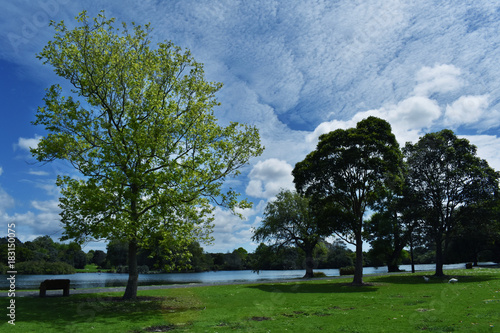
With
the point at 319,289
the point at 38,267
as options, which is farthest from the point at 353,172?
the point at 38,267

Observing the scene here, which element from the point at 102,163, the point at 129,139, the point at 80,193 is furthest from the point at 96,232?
the point at 129,139

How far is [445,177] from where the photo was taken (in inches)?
1535

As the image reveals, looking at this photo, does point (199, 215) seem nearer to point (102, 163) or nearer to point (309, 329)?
point (102, 163)

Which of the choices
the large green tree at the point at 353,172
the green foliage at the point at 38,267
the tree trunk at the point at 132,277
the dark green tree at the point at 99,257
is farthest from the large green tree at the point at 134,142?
the dark green tree at the point at 99,257

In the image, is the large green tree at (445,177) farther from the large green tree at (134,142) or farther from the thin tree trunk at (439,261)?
the large green tree at (134,142)

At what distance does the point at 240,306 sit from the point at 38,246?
11728 centimetres

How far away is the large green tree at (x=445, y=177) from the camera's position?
36.9 metres

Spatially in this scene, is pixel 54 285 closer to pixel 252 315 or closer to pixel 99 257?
pixel 252 315

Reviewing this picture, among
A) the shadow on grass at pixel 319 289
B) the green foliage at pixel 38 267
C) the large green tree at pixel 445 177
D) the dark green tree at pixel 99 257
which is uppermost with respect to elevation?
the large green tree at pixel 445 177

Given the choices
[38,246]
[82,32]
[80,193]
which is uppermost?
[82,32]

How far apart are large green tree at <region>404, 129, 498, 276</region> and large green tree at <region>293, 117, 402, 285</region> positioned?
9.35 meters

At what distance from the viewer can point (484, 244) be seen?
285 feet

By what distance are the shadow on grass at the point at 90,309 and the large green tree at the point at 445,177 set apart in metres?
33.0

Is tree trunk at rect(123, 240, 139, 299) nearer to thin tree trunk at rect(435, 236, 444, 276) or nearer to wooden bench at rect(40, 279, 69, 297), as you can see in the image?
wooden bench at rect(40, 279, 69, 297)
